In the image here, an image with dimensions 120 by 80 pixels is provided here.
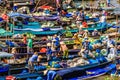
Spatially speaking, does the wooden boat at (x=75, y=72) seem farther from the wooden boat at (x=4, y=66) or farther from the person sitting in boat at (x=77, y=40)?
the person sitting in boat at (x=77, y=40)

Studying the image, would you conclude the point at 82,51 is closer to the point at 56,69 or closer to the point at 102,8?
the point at 56,69

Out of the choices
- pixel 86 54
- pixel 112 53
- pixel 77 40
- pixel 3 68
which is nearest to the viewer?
pixel 3 68

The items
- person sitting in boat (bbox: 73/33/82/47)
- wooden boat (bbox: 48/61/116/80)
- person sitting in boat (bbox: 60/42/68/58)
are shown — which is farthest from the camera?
person sitting in boat (bbox: 73/33/82/47)

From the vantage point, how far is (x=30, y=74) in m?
25.0

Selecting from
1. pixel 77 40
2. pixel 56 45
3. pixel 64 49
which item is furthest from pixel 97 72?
pixel 77 40

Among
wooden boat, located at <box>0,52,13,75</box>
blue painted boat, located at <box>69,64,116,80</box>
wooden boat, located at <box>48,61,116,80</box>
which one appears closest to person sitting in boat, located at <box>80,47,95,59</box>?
wooden boat, located at <box>48,61,116,80</box>

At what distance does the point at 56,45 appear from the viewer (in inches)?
1176

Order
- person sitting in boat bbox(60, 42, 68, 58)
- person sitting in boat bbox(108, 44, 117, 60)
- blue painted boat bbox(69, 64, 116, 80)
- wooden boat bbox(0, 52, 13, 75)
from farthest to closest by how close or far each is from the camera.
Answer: person sitting in boat bbox(60, 42, 68, 58) → person sitting in boat bbox(108, 44, 117, 60) → blue painted boat bbox(69, 64, 116, 80) → wooden boat bbox(0, 52, 13, 75)

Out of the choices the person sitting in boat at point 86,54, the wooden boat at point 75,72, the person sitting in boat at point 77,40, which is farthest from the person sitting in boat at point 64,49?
the wooden boat at point 75,72


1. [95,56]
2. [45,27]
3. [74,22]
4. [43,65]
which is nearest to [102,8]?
[74,22]

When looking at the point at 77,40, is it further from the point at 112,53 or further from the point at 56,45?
the point at 112,53

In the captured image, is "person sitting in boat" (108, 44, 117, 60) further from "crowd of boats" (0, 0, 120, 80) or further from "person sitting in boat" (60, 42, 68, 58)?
"person sitting in boat" (60, 42, 68, 58)

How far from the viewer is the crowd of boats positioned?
2575 cm

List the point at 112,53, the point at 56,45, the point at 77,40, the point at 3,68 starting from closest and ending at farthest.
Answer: the point at 3,68
the point at 112,53
the point at 56,45
the point at 77,40
